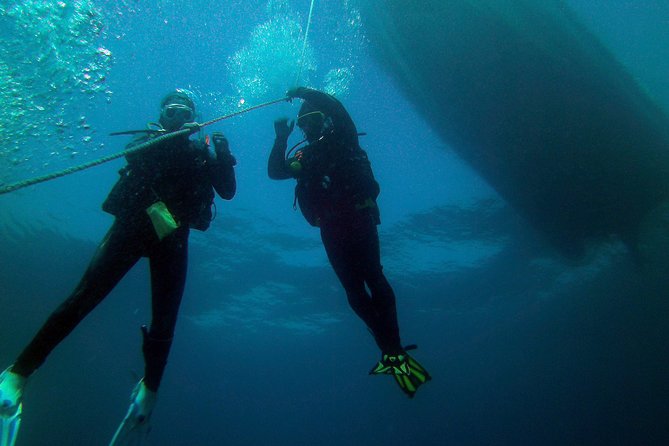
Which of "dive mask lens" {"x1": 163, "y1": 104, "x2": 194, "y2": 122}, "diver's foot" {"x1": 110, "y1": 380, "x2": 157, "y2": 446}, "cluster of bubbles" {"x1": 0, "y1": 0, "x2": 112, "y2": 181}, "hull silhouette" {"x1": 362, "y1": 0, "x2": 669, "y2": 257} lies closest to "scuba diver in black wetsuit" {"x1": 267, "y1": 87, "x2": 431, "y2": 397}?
"dive mask lens" {"x1": 163, "y1": 104, "x2": 194, "y2": 122}

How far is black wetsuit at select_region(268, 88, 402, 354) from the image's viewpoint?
407 cm

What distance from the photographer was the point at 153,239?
3.59 m

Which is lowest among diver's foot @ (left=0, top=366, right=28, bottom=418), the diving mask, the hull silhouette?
diver's foot @ (left=0, top=366, right=28, bottom=418)

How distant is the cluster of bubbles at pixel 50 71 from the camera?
830 cm

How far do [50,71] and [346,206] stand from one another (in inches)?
395

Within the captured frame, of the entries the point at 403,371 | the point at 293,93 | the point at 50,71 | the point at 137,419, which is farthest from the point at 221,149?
the point at 50,71

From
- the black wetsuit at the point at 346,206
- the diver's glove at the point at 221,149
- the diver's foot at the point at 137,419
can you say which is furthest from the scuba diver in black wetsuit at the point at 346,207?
the diver's foot at the point at 137,419

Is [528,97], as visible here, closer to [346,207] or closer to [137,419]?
[346,207]

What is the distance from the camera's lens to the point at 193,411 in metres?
50.4

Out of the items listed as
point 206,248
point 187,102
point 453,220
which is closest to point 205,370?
point 206,248

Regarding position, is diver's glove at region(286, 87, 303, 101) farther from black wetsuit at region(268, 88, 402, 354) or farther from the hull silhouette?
the hull silhouette

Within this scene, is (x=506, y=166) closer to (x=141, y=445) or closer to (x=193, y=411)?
(x=141, y=445)

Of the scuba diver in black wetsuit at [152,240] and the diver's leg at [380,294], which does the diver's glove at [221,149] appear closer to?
the scuba diver in black wetsuit at [152,240]

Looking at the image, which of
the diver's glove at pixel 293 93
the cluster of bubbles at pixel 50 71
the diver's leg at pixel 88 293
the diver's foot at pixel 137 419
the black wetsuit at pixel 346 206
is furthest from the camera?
the cluster of bubbles at pixel 50 71
